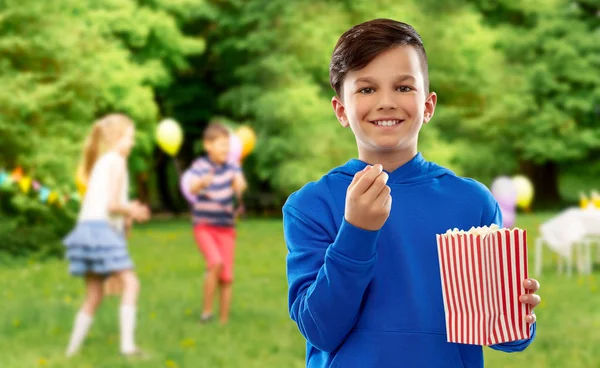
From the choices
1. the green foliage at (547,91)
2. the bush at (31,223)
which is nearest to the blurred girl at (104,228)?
the bush at (31,223)

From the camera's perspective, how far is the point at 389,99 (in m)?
1.83

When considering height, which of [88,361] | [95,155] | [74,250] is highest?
[95,155]

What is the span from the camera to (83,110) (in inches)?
699

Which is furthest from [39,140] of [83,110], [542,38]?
[542,38]

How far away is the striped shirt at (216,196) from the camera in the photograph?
7770 mm

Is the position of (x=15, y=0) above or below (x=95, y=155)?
above

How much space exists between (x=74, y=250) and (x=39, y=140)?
32.5 feet

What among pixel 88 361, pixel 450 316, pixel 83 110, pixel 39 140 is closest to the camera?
pixel 450 316

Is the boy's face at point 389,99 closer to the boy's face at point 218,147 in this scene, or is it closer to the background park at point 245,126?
the background park at point 245,126

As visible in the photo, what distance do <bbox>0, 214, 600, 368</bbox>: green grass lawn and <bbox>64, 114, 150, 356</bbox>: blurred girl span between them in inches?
13.4

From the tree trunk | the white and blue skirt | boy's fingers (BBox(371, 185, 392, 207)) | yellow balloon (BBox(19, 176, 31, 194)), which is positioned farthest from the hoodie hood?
the tree trunk

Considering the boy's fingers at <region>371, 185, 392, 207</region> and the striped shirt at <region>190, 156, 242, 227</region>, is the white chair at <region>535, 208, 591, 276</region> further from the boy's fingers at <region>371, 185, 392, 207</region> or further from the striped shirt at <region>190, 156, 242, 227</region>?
the boy's fingers at <region>371, 185, 392, 207</region>

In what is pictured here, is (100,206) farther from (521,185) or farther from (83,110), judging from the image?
(521,185)

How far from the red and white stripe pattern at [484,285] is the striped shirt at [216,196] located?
610 cm
